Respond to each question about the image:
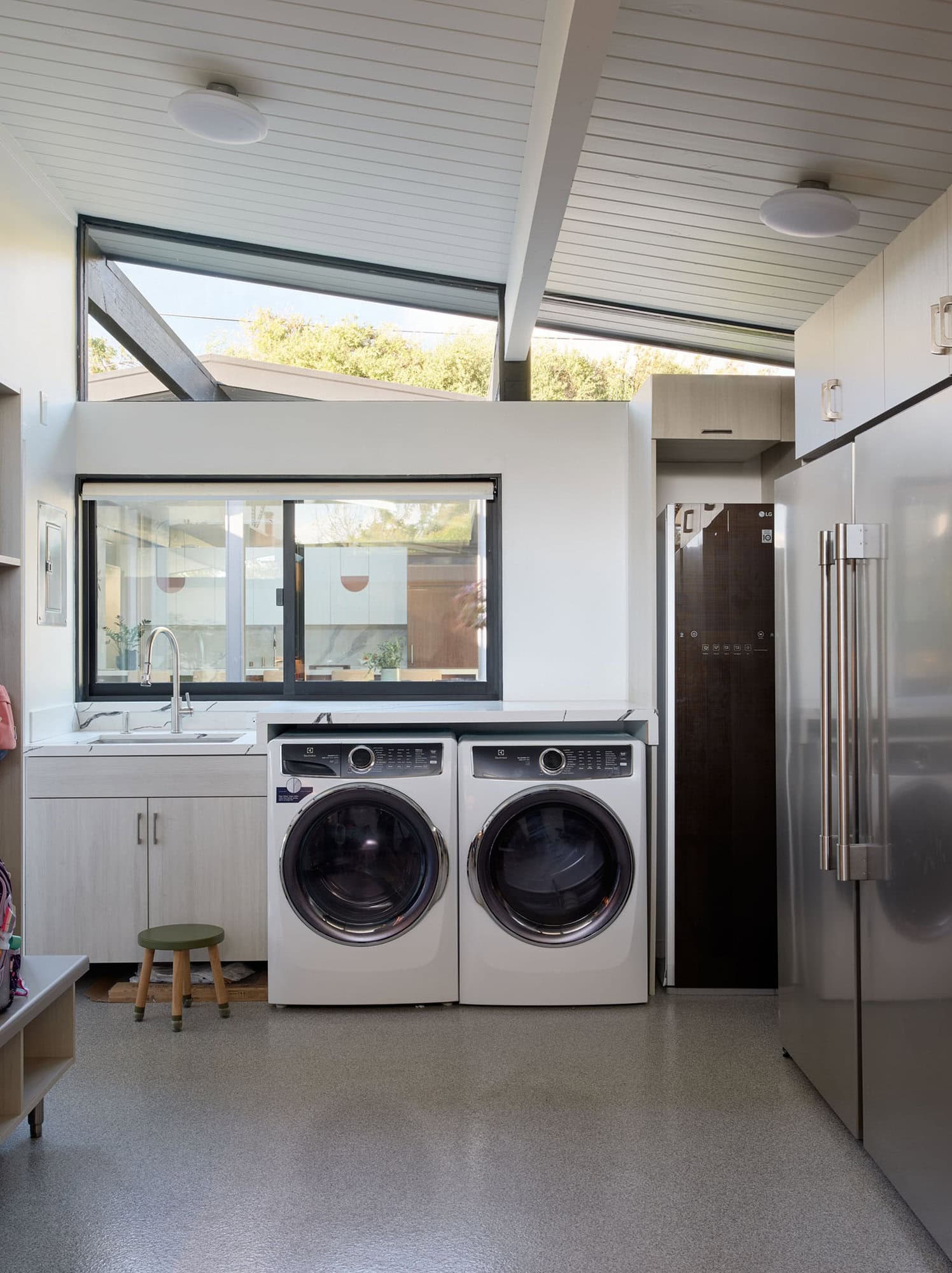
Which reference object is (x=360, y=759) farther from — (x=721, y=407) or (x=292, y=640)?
(x=721, y=407)

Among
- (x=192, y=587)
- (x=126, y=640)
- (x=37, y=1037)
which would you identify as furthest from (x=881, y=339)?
(x=126, y=640)

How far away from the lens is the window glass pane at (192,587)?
4.44 metres

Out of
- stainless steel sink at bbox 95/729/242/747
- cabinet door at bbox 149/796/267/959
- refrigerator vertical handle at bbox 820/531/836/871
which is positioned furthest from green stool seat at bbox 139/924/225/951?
refrigerator vertical handle at bbox 820/531/836/871

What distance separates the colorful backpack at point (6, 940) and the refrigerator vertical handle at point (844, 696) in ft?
6.18

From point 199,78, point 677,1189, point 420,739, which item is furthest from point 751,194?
point 677,1189

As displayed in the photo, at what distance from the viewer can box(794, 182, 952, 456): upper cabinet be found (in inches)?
77.8

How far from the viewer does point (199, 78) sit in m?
2.98

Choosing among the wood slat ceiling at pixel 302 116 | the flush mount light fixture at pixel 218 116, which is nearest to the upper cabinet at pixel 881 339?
the wood slat ceiling at pixel 302 116

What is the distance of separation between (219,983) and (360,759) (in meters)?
0.90

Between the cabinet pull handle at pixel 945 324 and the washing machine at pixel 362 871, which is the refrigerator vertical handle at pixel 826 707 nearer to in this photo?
the cabinet pull handle at pixel 945 324

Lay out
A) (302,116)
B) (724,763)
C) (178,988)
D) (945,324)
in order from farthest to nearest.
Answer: (724,763), (178,988), (302,116), (945,324)

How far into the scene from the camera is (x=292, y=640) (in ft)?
14.5

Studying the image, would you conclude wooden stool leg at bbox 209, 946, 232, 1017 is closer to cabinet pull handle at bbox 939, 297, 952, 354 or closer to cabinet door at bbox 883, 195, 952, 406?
cabinet door at bbox 883, 195, 952, 406

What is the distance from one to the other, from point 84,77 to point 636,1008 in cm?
358
